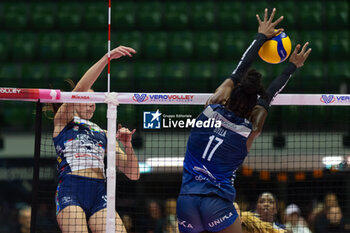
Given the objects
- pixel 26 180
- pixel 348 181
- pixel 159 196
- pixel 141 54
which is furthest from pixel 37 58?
pixel 348 181

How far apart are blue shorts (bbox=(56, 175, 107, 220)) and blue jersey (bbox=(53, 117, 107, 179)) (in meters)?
0.11

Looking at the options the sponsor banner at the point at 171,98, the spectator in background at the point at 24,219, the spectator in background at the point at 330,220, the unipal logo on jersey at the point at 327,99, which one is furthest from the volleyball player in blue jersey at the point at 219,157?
the spectator in background at the point at 24,219

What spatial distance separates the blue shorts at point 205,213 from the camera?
4.20 m

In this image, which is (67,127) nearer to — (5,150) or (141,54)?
(5,150)

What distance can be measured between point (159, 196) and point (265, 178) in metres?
2.16

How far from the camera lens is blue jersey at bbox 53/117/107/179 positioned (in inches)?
215

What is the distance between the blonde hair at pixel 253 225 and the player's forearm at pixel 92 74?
220 cm

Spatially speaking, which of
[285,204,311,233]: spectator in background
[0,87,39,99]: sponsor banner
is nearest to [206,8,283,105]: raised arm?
[0,87,39,99]: sponsor banner

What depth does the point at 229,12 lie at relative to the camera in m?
13.9

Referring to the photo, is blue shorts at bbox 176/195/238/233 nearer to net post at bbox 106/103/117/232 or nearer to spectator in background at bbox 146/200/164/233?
net post at bbox 106/103/117/232

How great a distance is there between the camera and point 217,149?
432 cm

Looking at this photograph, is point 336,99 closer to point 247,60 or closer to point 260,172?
point 247,60

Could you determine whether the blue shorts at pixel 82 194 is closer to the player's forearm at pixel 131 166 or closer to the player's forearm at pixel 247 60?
the player's forearm at pixel 131 166

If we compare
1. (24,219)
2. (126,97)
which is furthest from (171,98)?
(24,219)
